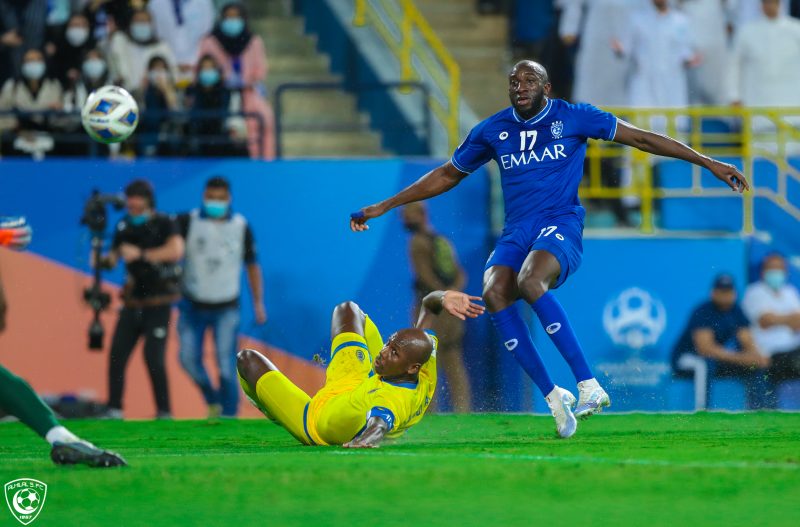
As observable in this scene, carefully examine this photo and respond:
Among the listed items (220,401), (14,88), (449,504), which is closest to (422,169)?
(220,401)

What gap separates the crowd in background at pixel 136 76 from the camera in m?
14.5

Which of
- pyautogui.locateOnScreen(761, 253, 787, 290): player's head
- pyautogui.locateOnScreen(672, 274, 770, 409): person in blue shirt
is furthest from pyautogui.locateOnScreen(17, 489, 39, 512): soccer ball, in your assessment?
pyautogui.locateOnScreen(761, 253, 787, 290): player's head

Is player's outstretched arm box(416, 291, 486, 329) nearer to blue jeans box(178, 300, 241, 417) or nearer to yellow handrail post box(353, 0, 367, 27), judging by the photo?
blue jeans box(178, 300, 241, 417)

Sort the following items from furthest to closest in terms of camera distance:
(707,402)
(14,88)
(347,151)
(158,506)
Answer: (347,151)
(14,88)
(707,402)
(158,506)

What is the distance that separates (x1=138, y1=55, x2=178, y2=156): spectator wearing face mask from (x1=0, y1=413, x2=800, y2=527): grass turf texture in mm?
5457

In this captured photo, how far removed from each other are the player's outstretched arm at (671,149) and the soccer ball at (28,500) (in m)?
4.47

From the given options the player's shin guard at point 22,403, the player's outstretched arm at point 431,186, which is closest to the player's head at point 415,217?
the player's outstretched arm at point 431,186

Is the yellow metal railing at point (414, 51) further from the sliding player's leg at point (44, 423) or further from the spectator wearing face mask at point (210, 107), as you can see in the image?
the sliding player's leg at point (44, 423)

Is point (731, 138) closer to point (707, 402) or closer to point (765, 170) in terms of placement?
point (765, 170)

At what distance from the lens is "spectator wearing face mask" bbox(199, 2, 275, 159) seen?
1502cm

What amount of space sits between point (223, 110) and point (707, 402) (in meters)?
4.99

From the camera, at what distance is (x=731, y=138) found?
15.3 m

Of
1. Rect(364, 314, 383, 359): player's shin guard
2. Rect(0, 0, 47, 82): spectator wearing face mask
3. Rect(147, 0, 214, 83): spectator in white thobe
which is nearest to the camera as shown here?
Rect(364, 314, 383, 359): player's shin guard

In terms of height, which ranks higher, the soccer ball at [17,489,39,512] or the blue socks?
the blue socks
